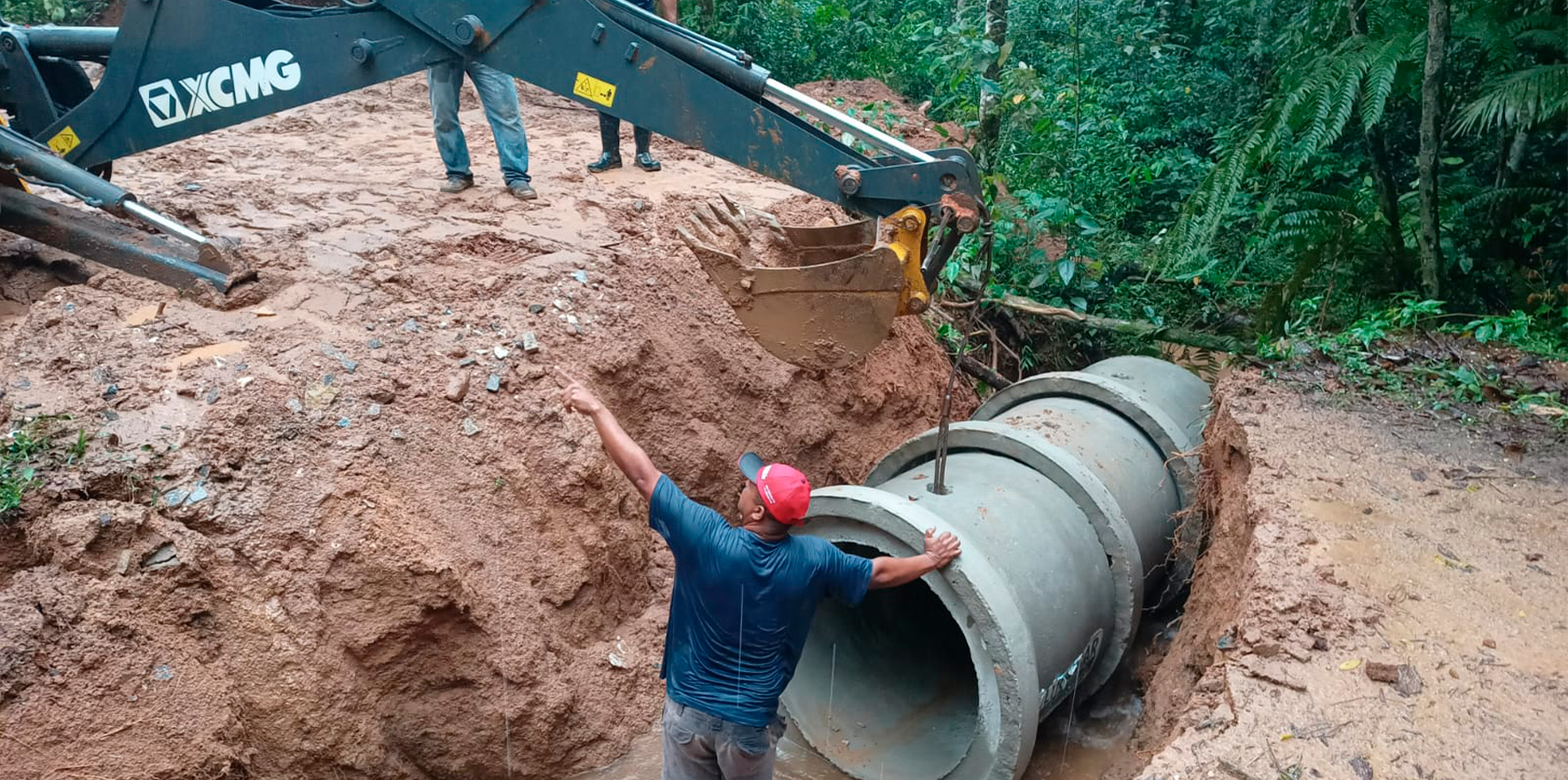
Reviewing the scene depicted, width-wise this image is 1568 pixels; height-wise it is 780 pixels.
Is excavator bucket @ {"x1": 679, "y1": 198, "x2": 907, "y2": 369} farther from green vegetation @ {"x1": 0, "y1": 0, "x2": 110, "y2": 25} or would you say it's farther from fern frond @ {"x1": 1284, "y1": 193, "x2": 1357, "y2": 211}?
green vegetation @ {"x1": 0, "y1": 0, "x2": 110, "y2": 25}

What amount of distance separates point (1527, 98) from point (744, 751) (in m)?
5.02

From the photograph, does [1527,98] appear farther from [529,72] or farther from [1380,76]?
[529,72]

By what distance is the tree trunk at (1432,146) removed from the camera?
20.2ft

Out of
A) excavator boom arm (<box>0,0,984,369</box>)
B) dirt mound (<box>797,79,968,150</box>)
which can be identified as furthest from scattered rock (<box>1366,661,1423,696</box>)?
dirt mound (<box>797,79,968,150</box>)

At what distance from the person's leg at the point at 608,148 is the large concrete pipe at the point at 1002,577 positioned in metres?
3.09

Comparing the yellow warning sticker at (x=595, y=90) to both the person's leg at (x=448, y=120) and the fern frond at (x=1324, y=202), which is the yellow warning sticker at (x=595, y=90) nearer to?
the person's leg at (x=448, y=120)

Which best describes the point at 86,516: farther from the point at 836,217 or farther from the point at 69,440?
the point at 836,217

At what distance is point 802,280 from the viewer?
17.6 feet

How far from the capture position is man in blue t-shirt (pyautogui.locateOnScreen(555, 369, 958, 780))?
354 centimetres

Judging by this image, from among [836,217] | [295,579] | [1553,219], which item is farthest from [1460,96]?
[295,579]

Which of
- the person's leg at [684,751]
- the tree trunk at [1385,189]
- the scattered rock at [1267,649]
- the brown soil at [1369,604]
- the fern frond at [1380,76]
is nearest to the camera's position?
the brown soil at [1369,604]

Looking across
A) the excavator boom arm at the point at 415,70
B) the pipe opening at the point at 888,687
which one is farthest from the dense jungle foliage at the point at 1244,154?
the pipe opening at the point at 888,687

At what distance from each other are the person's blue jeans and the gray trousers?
12.3 feet

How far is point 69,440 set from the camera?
4.18 meters
